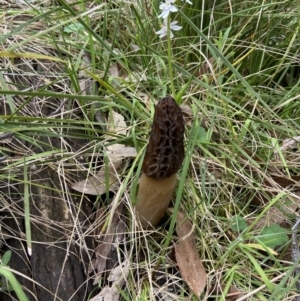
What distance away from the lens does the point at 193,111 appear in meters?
2.03

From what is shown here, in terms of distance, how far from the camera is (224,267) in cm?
171

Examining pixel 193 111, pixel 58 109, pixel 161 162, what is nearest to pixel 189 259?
pixel 161 162

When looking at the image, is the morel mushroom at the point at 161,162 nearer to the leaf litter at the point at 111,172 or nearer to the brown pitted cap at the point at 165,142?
the brown pitted cap at the point at 165,142

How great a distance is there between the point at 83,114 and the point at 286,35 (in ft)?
3.29

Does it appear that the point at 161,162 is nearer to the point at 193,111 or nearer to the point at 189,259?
the point at 189,259

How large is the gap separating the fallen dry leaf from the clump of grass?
3cm

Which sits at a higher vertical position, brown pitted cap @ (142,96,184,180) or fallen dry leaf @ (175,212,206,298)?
brown pitted cap @ (142,96,184,180)

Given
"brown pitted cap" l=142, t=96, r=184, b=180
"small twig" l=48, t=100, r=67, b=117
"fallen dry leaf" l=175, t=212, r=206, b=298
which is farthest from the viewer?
"small twig" l=48, t=100, r=67, b=117

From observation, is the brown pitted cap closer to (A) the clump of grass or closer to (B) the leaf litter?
(A) the clump of grass

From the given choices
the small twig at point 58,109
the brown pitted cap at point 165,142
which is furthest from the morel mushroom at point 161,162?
the small twig at point 58,109

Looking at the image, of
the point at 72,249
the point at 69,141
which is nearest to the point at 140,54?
the point at 69,141

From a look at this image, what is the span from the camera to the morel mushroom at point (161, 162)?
154cm

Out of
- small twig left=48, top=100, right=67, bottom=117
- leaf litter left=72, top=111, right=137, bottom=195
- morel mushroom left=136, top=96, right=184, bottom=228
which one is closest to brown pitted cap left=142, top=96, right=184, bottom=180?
morel mushroom left=136, top=96, right=184, bottom=228

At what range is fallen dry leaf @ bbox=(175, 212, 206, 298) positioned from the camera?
64.7 inches
